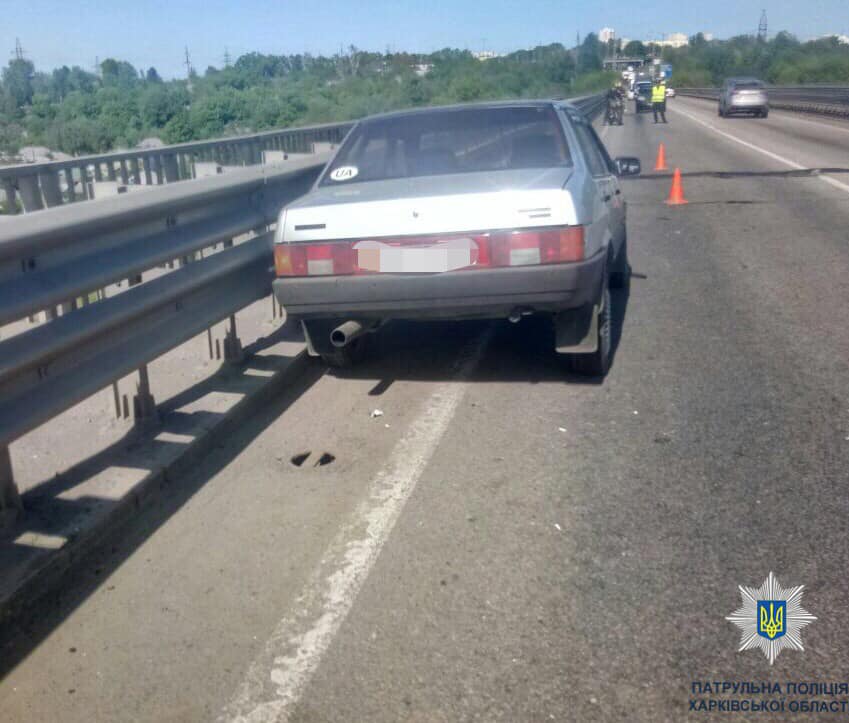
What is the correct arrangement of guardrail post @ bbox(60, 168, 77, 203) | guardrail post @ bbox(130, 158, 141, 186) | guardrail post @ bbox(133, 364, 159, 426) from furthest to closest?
guardrail post @ bbox(130, 158, 141, 186) → guardrail post @ bbox(60, 168, 77, 203) → guardrail post @ bbox(133, 364, 159, 426)

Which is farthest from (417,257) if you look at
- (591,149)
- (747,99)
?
(747,99)

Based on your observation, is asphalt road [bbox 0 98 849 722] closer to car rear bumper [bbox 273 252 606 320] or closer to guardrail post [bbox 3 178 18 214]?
car rear bumper [bbox 273 252 606 320]

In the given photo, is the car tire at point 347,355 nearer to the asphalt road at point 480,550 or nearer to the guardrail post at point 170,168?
the asphalt road at point 480,550

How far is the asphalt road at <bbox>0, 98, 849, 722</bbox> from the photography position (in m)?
3.04

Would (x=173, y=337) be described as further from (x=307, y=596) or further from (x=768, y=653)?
(x=768, y=653)

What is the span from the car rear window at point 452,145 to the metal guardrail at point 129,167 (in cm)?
240

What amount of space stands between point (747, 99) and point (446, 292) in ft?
153

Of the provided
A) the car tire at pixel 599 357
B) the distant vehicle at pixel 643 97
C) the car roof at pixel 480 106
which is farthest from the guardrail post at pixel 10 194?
the distant vehicle at pixel 643 97

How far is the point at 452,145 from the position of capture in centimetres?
642

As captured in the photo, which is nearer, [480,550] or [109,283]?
[480,550]

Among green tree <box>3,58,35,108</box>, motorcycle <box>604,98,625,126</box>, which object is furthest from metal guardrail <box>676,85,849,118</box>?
green tree <box>3,58,35,108</box>

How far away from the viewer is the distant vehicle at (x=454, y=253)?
17.4 ft

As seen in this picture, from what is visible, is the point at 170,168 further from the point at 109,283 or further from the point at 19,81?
the point at 19,81

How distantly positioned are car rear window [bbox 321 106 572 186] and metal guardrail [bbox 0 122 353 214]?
2.40 m
